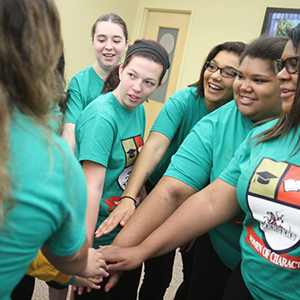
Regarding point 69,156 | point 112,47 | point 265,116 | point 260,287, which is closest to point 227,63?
point 265,116

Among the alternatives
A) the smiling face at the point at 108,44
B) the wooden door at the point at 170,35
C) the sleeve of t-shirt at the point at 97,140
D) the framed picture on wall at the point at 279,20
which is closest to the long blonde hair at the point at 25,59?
the sleeve of t-shirt at the point at 97,140

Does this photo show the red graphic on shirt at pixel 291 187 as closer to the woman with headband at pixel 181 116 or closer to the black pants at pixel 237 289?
the black pants at pixel 237 289

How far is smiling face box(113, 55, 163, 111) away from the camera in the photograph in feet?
4.23

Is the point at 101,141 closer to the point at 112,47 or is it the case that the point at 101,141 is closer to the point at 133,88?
the point at 133,88

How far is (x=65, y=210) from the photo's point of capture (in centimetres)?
56

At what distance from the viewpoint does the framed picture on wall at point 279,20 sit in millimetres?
3283

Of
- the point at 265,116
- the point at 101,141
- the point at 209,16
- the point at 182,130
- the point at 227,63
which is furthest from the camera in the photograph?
the point at 209,16

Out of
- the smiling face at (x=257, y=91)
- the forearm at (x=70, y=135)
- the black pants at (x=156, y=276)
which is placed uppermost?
the smiling face at (x=257, y=91)

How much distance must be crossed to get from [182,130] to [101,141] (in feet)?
2.01

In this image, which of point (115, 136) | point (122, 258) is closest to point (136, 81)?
point (115, 136)

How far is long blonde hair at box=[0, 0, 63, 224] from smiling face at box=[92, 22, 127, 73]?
4.56ft

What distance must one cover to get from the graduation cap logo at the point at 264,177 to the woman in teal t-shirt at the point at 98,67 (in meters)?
1.04

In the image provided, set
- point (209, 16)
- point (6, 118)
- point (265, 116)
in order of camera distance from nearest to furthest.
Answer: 1. point (6, 118)
2. point (265, 116)
3. point (209, 16)

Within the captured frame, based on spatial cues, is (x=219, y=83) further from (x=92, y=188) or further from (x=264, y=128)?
(x=92, y=188)
